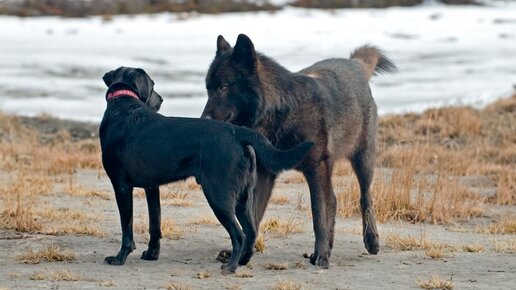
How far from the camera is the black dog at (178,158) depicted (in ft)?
23.4

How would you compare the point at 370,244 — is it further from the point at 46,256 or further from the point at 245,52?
the point at 46,256

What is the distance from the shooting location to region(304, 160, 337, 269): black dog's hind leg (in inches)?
312

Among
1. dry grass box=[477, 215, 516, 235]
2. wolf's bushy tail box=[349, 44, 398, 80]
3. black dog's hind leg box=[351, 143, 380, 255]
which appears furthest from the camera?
wolf's bushy tail box=[349, 44, 398, 80]

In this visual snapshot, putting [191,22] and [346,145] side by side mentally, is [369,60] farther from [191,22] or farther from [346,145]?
[191,22]

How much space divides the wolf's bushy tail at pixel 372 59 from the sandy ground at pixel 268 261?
1552 mm

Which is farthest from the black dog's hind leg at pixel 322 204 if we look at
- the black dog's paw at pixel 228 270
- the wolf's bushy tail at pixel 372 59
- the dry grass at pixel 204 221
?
the wolf's bushy tail at pixel 372 59

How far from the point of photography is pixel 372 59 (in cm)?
979

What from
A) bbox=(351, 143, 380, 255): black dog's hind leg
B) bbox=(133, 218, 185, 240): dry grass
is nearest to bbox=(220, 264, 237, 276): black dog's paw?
bbox=(133, 218, 185, 240): dry grass

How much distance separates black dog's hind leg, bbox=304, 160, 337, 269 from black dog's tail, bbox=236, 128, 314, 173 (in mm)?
761

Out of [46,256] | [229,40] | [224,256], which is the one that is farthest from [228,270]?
[229,40]

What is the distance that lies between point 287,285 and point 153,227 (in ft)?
5.22

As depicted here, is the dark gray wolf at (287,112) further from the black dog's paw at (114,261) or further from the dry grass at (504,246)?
the black dog's paw at (114,261)

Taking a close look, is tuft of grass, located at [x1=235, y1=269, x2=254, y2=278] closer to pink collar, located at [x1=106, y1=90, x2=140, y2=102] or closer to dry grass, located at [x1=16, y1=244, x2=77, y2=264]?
dry grass, located at [x1=16, y1=244, x2=77, y2=264]

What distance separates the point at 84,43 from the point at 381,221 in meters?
23.9
